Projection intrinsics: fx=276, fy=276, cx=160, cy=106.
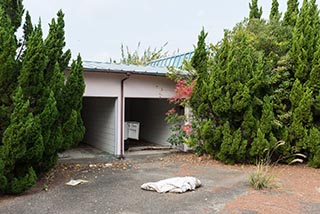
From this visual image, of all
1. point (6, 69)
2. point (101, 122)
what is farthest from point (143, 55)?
point (6, 69)

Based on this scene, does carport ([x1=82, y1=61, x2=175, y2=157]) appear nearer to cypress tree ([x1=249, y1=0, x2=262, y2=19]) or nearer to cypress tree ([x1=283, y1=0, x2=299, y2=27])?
cypress tree ([x1=249, y1=0, x2=262, y2=19])

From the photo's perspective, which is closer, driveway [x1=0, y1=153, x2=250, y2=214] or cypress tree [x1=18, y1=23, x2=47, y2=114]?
driveway [x1=0, y1=153, x2=250, y2=214]

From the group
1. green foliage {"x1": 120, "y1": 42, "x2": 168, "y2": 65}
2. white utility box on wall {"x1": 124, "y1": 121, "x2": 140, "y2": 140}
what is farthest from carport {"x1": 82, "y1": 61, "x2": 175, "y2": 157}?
green foliage {"x1": 120, "y1": 42, "x2": 168, "y2": 65}

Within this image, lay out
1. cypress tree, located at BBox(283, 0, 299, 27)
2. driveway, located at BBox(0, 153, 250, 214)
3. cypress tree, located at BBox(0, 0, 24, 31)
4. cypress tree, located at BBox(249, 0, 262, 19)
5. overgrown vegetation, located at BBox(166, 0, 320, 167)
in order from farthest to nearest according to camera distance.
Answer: cypress tree, located at BBox(249, 0, 262, 19), cypress tree, located at BBox(283, 0, 299, 27), overgrown vegetation, located at BBox(166, 0, 320, 167), cypress tree, located at BBox(0, 0, 24, 31), driveway, located at BBox(0, 153, 250, 214)

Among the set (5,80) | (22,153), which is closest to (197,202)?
(22,153)

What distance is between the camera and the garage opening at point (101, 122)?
9.87m

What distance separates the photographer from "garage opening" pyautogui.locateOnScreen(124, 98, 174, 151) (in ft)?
38.5

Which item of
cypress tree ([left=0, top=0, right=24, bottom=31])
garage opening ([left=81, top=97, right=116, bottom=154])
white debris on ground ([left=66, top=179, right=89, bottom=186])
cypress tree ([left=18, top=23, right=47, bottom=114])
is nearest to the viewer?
cypress tree ([left=18, top=23, right=47, bottom=114])

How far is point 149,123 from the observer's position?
13.0 m

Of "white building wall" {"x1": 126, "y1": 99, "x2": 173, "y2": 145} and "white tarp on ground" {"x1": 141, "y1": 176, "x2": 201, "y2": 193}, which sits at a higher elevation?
"white building wall" {"x1": 126, "y1": 99, "x2": 173, "y2": 145}

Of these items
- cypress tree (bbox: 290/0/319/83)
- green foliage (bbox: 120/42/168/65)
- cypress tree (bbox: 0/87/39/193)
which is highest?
green foliage (bbox: 120/42/168/65)

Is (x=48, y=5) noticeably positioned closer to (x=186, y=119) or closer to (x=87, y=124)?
(x=87, y=124)

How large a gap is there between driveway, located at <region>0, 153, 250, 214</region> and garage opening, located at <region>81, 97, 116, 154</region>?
185 cm

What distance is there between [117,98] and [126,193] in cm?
449
